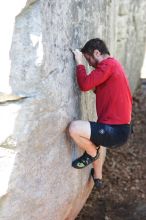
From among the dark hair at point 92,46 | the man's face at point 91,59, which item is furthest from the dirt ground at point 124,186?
the dark hair at point 92,46

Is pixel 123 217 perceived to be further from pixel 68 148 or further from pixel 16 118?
pixel 16 118

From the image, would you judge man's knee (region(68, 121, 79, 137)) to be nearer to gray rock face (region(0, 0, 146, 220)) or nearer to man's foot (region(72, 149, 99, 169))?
gray rock face (region(0, 0, 146, 220))

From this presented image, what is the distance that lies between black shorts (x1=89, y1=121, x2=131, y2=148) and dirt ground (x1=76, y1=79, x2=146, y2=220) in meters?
1.85

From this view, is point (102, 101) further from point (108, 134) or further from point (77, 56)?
point (77, 56)

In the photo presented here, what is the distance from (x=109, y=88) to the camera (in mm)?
5156

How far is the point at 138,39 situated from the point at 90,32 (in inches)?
142

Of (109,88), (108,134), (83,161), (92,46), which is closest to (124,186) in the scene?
(83,161)

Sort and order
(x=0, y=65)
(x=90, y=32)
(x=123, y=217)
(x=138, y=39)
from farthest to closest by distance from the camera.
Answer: (x=138, y=39) → (x=123, y=217) → (x=90, y=32) → (x=0, y=65)

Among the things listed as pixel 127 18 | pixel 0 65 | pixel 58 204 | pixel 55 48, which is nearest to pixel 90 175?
pixel 58 204

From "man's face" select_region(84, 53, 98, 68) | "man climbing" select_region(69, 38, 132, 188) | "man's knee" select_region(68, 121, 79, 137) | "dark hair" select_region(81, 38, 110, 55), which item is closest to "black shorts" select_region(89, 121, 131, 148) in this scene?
"man climbing" select_region(69, 38, 132, 188)

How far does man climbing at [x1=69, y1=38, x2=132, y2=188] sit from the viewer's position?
5.02 meters

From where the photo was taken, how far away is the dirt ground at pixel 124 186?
6.97 m

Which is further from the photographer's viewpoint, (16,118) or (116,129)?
(116,129)

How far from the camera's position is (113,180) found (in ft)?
24.7
